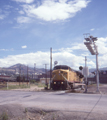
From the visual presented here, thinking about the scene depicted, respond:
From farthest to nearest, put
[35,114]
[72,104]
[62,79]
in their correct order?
[62,79], [72,104], [35,114]

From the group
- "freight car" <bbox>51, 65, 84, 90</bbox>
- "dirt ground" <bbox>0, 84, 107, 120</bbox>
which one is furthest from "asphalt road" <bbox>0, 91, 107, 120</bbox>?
"freight car" <bbox>51, 65, 84, 90</bbox>

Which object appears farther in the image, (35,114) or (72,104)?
(72,104)

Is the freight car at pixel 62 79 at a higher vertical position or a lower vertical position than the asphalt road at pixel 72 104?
higher

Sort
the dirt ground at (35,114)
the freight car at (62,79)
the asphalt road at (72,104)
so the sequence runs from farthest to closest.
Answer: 1. the freight car at (62,79)
2. the asphalt road at (72,104)
3. the dirt ground at (35,114)

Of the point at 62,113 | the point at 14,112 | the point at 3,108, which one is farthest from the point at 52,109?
the point at 3,108

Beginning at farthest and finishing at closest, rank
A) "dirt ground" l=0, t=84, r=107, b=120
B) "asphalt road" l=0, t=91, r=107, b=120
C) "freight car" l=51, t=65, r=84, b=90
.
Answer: "freight car" l=51, t=65, r=84, b=90, "asphalt road" l=0, t=91, r=107, b=120, "dirt ground" l=0, t=84, r=107, b=120

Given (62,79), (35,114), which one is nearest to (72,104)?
(35,114)

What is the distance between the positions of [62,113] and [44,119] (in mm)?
976

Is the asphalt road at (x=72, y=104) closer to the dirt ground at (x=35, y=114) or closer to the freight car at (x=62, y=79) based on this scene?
the dirt ground at (x=35, y=114)

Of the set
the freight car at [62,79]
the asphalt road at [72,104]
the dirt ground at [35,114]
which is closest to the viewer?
the dirt ground at [35,114]

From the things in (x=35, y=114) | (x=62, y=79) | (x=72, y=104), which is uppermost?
(x=62, y=79)

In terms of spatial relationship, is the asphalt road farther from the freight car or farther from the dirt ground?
the freight car

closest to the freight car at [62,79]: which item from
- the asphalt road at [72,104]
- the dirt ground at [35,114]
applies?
the asphalt road at [72,104]

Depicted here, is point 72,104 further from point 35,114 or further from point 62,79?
point 62,79
